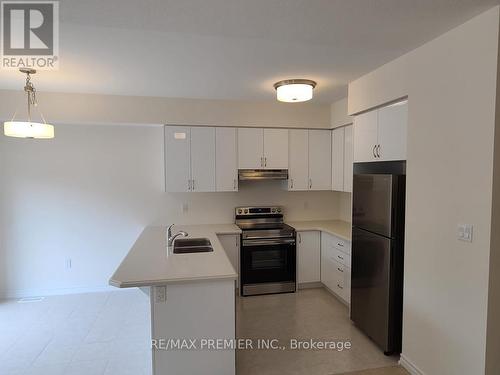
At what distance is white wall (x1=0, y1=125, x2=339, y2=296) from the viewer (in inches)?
154

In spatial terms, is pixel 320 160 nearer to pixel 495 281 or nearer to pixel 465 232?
pixel 465 232

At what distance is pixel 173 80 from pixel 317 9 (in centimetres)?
179

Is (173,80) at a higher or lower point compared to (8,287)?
higher

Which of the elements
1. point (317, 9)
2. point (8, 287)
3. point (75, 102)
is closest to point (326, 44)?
point (317, 9)

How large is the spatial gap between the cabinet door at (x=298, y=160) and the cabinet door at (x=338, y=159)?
37 cm

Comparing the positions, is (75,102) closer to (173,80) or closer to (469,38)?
(173,80)

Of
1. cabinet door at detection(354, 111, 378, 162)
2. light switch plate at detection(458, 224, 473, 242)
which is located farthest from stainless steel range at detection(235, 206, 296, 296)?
light switch plate at detection(458, 224, 473, 242)

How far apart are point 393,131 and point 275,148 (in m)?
1.79

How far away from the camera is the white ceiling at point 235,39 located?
174 cm

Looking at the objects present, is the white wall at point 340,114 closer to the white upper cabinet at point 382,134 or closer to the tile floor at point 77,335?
the white upper cabinet at point 382,134

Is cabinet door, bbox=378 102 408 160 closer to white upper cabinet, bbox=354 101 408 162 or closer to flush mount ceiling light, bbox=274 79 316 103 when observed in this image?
white upper cabinet, bbox=354 101 408 162

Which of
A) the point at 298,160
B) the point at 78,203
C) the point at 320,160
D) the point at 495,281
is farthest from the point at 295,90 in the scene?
the point at 78,203

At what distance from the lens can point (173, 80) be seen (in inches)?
123

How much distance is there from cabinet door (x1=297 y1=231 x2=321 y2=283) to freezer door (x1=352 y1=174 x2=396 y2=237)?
1.14 m
